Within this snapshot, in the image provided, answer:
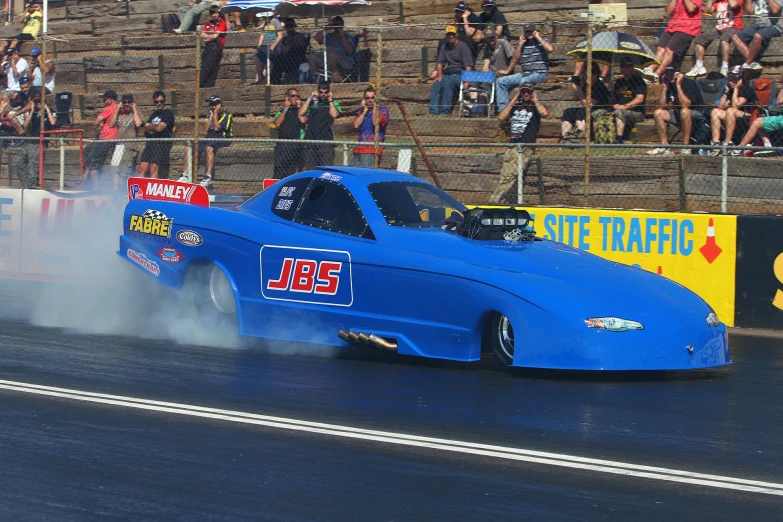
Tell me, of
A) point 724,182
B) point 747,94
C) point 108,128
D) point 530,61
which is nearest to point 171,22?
point 108,128

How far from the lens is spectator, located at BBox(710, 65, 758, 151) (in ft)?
44.9

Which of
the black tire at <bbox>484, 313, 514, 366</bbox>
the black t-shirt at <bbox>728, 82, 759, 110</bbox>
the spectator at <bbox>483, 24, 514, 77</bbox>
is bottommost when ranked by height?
the black tire at <bbox>484, 313, 514, 366</bbox>

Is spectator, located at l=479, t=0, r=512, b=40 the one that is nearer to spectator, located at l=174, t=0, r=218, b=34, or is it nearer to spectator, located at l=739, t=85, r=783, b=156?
spectator, located at l=739, t=85, r=783, b=156

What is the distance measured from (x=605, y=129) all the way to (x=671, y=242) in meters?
2.87

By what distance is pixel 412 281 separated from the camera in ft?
28.1

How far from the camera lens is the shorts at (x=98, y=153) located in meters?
→ 16.3

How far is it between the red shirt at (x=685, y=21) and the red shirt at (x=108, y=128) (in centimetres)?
863

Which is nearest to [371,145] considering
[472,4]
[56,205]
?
[56,205]

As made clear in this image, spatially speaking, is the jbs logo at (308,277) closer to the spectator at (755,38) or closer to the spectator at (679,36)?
the spectator at (755,38)

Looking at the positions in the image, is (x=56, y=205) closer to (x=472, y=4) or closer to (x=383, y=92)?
(x=383, y=92)

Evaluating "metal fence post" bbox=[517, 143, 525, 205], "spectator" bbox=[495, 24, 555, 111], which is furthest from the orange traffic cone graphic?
"spectator" bbox=[495, 24, 555, 111]

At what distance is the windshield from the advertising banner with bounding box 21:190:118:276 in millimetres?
6278

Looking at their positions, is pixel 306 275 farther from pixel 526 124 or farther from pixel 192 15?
pixel 192 15

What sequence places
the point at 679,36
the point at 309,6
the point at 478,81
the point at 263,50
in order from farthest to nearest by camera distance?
the point at 309,6 < the point at 263,50 < the point at 478,81 < the point at 679,36
